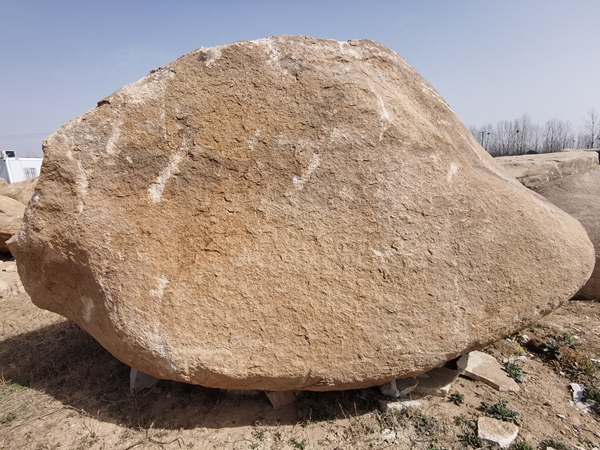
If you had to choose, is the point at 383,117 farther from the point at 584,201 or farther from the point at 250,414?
the point at 584,201

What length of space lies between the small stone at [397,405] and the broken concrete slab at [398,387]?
0.15ft

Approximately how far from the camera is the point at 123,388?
250 cm

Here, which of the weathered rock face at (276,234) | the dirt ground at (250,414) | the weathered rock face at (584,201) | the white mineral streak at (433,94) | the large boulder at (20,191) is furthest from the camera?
the large boulder at (20,191)

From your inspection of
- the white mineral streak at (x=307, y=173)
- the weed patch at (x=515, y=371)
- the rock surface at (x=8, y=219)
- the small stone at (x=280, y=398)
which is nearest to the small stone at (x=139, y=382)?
the small stone at (x=280, y=398)

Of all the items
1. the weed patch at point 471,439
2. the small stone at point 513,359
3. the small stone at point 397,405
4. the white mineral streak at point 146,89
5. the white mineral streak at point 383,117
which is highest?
the white mineral streak at point 146,89

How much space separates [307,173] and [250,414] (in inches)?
53.3

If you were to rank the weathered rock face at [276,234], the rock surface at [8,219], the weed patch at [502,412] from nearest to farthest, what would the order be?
the weathered rock face at [276,234] → the weed patch at [502,412] → the rock surface at [8,219]

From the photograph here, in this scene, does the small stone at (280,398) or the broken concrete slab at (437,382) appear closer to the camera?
the small stone at (280,398)

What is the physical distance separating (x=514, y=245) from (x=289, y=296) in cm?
125

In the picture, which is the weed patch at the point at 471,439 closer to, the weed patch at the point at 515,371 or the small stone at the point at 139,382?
the weed patch at the point at 515,371

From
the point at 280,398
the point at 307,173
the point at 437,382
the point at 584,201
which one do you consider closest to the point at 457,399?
the point at 437,382

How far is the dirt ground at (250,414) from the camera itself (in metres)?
2.02

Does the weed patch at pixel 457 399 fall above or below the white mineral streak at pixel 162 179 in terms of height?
below

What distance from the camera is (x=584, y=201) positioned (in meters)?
4.35
